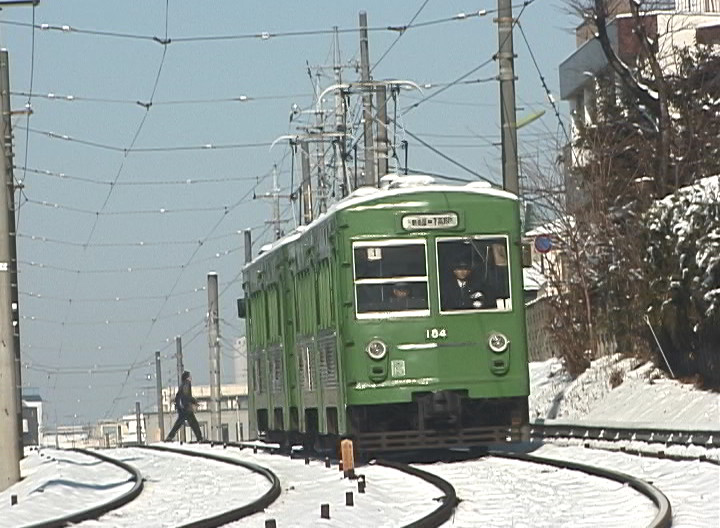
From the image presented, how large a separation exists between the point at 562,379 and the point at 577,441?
1531 cm

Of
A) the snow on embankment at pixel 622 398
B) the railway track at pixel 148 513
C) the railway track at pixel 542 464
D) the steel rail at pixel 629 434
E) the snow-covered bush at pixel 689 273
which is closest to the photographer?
the railway track at pixel 542 464

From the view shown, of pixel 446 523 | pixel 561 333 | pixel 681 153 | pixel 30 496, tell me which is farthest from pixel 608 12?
pixel 446 523

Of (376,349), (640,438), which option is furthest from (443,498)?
(640,438)

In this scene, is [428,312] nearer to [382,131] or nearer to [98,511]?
[98,511]

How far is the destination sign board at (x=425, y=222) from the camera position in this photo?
67.3 ft

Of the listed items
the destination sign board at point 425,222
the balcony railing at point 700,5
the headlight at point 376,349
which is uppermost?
the balcony railing at point 700,5

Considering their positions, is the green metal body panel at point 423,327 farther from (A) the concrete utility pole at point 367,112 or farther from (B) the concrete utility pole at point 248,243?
(B) the concrete utility pole at point 248,243

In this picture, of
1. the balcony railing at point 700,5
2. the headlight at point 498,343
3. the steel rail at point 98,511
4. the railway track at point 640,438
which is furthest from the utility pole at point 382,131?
the balcony railing at point 700,5

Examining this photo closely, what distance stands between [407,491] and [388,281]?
441cm

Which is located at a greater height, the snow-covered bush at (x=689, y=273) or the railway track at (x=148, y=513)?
the snow-covered bush at (x=689, y=273)

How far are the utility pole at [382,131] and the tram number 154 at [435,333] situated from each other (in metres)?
13.7

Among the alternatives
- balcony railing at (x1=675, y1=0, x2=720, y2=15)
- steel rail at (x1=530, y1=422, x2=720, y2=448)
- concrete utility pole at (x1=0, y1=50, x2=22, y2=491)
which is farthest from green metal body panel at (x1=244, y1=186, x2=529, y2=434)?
balcony railing at (x1=675, y1=0, x2=720, y2=15)

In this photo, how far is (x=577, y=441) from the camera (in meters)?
23.4

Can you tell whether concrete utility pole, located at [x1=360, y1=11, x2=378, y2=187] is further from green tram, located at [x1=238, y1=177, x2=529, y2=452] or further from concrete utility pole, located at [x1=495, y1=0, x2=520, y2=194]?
green tram, located at [x1=238, y1=177, x2=529, y2=452]
